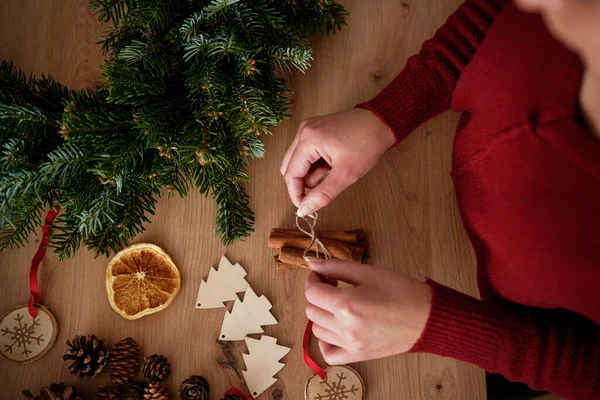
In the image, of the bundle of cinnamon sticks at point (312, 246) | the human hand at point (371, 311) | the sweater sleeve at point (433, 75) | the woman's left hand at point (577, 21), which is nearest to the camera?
the woman's left hand at point (577, 21)

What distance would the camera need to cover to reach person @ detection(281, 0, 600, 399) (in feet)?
2.12

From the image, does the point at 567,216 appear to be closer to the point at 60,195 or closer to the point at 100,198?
the point at 100,198

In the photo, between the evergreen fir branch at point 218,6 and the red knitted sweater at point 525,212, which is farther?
the evergreen fir branch at point 218,6

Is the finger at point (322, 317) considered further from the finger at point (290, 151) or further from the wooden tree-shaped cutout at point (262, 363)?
the finger at point (290, 151)

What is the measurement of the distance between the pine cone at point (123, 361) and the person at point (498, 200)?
0.47 m

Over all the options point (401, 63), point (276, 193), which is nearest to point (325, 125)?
point (276, 193)

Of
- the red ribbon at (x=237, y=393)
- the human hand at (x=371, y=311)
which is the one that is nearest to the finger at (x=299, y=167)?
the human hand at (x=371, y=311)

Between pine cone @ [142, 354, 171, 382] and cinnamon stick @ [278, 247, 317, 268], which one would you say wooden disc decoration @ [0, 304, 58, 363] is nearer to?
pine cone @ [142, 354, 171, 382]

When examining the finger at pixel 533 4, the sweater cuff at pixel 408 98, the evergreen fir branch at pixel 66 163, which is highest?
the sweater cuff at pixel 408 98

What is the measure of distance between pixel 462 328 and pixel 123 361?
75 cm

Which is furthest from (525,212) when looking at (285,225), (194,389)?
(194,389)

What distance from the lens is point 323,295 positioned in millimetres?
782

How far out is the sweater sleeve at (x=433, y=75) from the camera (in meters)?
0.89

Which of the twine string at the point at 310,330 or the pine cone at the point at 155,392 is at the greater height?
the twine string at the point at 310,330
